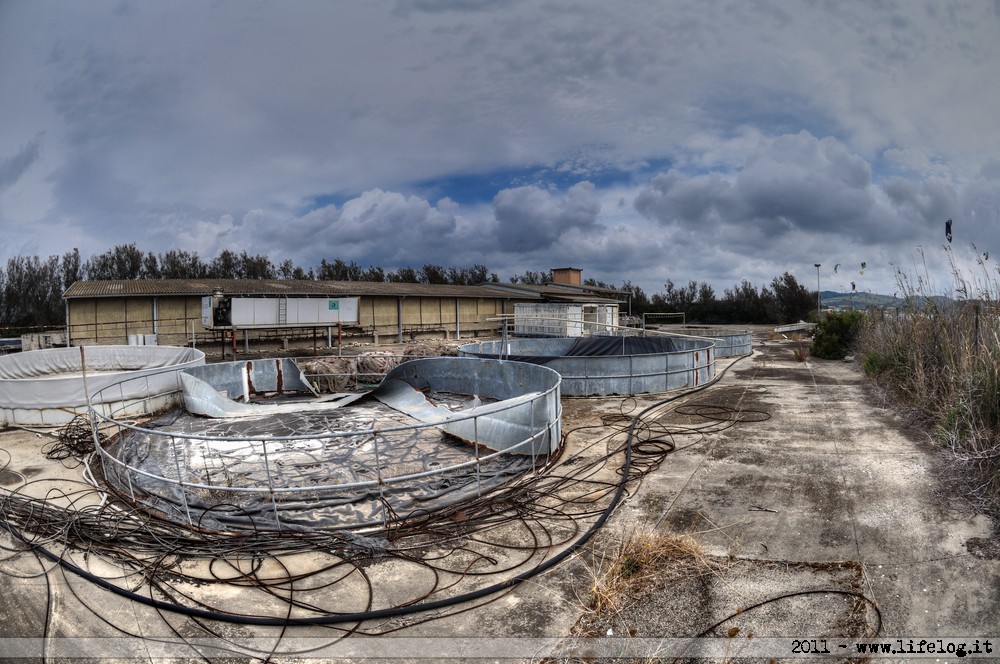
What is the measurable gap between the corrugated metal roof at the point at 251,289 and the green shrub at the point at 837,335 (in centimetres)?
2464

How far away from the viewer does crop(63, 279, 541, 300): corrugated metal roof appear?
98.9 feet

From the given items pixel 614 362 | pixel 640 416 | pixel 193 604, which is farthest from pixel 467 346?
pixel 193 604

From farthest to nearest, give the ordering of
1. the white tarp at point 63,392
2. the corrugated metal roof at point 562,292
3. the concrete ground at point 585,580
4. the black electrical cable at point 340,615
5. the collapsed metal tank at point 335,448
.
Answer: the corrugated metal roof at point 562,292, the white tarp at point 63,392, the collapsed metal tank at point 335,448, the black electrical cable at point 340,615, the concrete ground at point 585,580

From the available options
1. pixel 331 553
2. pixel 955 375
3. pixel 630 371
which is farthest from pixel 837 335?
pixel 331 553

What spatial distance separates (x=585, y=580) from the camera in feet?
19.9

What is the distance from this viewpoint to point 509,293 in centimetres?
4947

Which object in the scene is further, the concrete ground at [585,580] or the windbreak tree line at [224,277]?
the windbreak tree line at [224,277]

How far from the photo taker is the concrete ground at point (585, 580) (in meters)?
5.08

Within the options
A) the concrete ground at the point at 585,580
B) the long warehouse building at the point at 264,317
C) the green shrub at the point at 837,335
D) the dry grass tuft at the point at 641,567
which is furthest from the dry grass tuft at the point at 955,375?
the long warehouse building at the point at 264,317

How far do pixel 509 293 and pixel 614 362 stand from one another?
32781 mm

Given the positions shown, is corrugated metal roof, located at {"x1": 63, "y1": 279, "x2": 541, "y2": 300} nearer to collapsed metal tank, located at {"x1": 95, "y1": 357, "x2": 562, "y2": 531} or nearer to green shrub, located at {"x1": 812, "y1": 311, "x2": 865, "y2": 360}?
collapsed metal tank, located at {"x1": 95, "y1": 357, "x2": 562, "y2": 531}

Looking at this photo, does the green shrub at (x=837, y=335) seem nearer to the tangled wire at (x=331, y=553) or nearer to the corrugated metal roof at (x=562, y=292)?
the corrugated metal roof at (x=562, y=292)

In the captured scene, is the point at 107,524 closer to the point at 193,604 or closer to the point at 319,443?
the point at 193,604

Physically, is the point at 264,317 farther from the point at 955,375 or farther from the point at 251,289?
the point at 955,375
